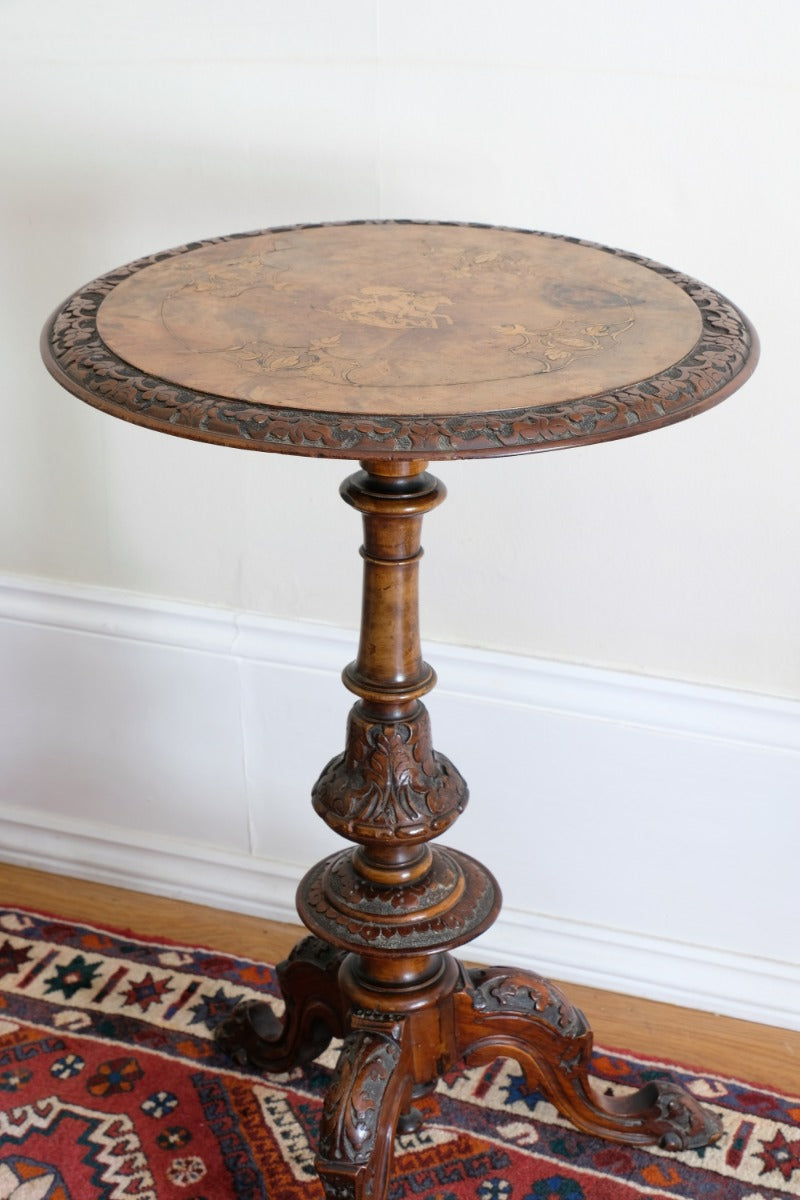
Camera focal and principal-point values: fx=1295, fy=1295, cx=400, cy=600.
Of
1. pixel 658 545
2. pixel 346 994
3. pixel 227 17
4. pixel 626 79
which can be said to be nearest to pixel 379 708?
pixel 346 994

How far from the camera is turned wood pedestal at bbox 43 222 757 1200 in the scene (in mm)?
955

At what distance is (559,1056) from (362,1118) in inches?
10.9

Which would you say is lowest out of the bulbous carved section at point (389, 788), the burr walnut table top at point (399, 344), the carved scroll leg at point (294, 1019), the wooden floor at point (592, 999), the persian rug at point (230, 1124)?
the wooden floor at point (592, 999)

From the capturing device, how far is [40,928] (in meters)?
1.89

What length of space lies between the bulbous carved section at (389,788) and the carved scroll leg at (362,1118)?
24 centimetres

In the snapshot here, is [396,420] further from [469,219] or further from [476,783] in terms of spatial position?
[476,783]

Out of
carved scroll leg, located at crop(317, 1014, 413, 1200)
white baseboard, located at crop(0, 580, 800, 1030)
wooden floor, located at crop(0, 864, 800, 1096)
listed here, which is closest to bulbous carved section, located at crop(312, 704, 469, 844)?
carved scroll leg, located at crop(317, 1014, 413, 1200)

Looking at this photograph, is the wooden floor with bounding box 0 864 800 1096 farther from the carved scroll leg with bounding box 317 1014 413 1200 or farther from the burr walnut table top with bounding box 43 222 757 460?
the burr walnut table top with bounding box 43 222 757 460

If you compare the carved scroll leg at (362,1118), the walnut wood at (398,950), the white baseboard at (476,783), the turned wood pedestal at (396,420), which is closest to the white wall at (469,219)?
the white baseboard at (476,783)

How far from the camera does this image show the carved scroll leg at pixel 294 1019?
1.51 meters

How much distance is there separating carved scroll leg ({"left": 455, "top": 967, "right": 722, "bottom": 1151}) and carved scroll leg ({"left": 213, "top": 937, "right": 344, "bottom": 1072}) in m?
0.16

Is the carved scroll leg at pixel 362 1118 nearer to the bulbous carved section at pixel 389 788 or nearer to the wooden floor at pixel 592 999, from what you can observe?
the bulbous carved section at pixel 389 788

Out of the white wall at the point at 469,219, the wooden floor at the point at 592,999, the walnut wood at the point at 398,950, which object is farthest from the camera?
the wooden floor at the point at 592,999

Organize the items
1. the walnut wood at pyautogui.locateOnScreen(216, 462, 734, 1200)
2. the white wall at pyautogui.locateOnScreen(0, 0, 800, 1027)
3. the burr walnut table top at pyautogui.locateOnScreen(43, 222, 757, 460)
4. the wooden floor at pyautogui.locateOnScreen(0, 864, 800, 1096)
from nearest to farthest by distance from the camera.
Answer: the burr walnut table top at pyautogui.locateOnScreen(43, 222, 757, 460), the walnut wood at pyautogui.locateOnScreen(216, 462, 734, 1200), the white wall at pyautogui.locateOnScreen(0, 0, 800, 1027), the wooden floor at pyautogui.locateOnScreen(0, 864, 800, 1096)
